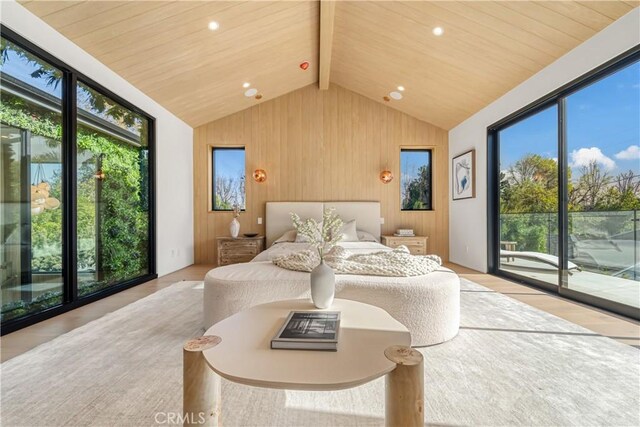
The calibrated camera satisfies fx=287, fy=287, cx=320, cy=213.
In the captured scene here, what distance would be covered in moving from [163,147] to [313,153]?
2601mm

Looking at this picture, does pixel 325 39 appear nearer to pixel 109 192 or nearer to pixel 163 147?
pixel 163 147

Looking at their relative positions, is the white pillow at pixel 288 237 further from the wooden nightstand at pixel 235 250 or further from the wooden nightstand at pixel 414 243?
Answer: the wooden nightstand at pixel 414 243

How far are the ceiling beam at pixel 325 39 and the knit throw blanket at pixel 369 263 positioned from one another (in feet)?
9.51

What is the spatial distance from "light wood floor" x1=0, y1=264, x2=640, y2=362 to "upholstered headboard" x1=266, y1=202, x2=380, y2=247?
6.27 ft

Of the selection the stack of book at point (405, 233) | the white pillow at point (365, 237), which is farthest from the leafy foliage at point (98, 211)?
the stack of book at point (405, 233)

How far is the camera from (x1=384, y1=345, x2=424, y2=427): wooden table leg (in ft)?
3.23

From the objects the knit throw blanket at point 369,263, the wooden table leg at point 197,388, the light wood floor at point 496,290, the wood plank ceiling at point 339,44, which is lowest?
the light wood floor at point 496,290

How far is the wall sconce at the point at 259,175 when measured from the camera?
5.55 metres

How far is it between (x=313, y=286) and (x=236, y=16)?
341 cm

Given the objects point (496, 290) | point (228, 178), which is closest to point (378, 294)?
point (496, 290)

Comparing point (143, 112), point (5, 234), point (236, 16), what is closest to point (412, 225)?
point (236, 16)

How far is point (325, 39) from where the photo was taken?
13.4ft

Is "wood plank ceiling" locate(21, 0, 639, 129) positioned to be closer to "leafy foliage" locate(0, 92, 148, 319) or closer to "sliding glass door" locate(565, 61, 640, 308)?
"sliding glass door" locate(565, 61, 640, 308)

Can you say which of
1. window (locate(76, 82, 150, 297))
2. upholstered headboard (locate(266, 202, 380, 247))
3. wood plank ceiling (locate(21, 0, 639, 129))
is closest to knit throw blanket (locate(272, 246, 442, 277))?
window (locate(76, 82, 150, 297))
